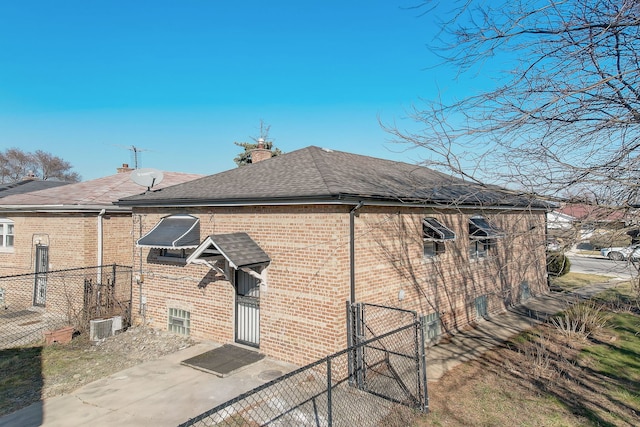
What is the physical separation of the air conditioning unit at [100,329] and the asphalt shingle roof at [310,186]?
11.0ft

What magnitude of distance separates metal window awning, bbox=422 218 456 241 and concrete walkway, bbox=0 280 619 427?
2.81 metres

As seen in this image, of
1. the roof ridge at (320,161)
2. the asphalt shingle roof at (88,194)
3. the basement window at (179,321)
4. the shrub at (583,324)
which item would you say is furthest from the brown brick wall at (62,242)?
the shrub at (583,324)

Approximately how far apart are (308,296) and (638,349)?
8548 mm

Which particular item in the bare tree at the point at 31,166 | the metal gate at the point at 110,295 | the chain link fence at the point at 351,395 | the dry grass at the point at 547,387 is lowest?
the dry grass at the point at 547,387

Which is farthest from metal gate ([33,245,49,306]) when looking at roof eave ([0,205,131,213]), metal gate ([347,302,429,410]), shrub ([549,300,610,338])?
shrub ([549,300,610,338])

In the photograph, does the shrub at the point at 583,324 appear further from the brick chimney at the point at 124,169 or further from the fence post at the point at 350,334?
the brick chimney at the point at 124,169

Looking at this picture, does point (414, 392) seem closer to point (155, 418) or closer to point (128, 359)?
point (155, 418)

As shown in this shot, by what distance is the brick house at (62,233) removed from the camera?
12.1 m

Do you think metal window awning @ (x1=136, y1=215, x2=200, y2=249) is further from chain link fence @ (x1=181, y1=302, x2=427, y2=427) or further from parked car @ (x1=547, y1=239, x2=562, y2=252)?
parked car @ (x1=547, y1=239, x2=562, y2=252)

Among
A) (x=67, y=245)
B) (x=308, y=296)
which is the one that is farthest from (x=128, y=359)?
(x=67, y=245)

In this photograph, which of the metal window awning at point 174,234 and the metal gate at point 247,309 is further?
the metal window awning at point 174,234

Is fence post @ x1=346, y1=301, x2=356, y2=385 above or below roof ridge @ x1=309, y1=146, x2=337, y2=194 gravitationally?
below

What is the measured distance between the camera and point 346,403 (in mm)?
6406

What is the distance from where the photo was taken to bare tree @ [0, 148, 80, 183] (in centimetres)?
4653
